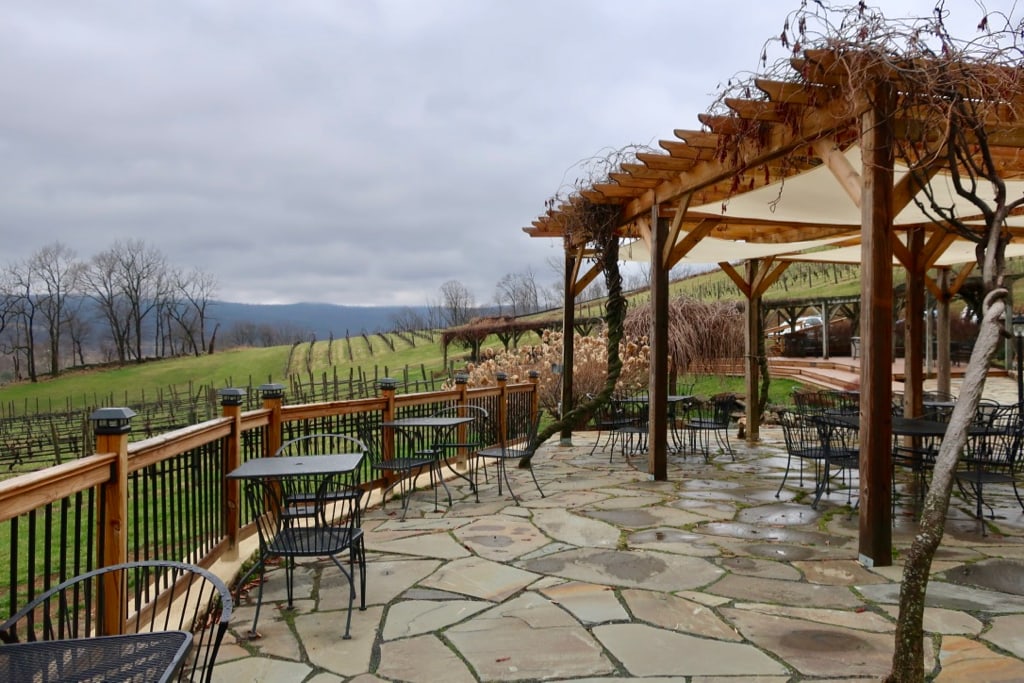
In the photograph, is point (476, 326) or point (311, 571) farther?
point (476, 326)

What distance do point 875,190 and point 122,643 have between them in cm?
392

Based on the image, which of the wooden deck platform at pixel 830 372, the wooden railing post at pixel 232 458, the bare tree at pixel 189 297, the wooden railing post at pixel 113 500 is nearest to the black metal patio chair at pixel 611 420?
the wooden railing post at pixel 232 458

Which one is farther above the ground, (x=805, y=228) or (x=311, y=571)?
(x=805, y=228)

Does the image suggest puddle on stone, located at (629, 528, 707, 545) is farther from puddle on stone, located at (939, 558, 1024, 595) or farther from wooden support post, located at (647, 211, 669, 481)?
wooden support post, located at (647, 211, 669, 481)

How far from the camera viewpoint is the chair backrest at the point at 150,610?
1.58 metres

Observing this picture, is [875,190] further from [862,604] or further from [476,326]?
[476,326]

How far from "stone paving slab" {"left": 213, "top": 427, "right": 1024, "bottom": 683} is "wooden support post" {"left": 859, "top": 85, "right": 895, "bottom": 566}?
29 centimetres

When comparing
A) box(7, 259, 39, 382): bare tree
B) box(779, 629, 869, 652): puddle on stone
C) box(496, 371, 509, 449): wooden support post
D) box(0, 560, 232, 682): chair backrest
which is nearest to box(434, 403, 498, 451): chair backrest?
box(496, 371, 509, 449): wooden support post

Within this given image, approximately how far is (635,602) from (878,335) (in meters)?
1.98

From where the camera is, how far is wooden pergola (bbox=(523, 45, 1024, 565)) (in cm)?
353

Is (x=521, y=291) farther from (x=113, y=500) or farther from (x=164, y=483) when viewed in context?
(x=113, y=500)

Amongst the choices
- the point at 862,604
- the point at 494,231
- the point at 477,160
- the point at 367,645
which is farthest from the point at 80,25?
the point at 494,231

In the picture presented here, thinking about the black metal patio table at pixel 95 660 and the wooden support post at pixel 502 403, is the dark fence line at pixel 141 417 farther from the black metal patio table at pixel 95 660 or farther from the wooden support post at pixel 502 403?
the black metal patio table at pixel 95 660

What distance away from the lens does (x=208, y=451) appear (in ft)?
11.8
